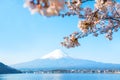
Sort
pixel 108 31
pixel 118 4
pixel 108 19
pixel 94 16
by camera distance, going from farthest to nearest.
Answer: pixel 108 31, pixel 118 4, pixel 108 19, pixel 94 16

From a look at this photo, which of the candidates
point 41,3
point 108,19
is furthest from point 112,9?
point 41,3

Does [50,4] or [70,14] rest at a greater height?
[70,14]

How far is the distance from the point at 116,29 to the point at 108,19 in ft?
2.63

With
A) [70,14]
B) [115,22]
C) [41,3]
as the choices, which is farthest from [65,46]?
[41,3]

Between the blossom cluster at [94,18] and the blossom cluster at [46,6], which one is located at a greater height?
the blossom cluster at [94,18]

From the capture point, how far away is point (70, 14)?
735cm

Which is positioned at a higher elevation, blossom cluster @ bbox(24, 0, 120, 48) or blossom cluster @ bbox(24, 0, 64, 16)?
blossom cluster @ bbox(24, 0, 120, 48)

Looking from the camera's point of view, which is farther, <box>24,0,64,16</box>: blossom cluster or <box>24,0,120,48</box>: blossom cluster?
<box>24,0,120,48</box>: blossom cluster

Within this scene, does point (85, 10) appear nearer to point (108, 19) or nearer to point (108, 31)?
point (108, 19)

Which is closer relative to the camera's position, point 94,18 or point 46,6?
point 46,6

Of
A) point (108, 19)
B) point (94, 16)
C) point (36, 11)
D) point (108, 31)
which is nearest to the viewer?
point (36, 11)

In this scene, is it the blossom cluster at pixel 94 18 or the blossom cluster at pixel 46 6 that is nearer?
the blossom cluster at pixel 46 6

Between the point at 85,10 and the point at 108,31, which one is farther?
the point at 108,31

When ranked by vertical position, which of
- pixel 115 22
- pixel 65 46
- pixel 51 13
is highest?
pixel 115 22
